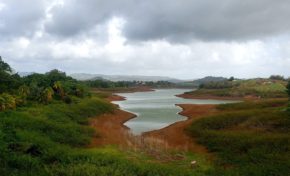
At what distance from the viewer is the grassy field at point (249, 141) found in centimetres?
1877

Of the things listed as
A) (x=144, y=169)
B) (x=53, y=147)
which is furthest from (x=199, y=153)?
(x=53, y=147)

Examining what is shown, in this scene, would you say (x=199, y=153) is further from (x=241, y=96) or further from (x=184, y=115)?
(x=241, y=96)

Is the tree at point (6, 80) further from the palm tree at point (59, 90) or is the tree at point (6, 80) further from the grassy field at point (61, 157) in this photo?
the grassy field at point (61, 157)

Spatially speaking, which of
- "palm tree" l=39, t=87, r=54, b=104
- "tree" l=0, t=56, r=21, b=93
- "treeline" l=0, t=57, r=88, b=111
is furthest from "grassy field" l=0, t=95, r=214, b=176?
"palm tree" l=39, t=87, r=54, b=104

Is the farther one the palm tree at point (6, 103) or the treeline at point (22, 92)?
the treeline at point (22, 92)

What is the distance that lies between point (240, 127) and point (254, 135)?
17.2 ft

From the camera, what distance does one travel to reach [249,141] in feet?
78.3

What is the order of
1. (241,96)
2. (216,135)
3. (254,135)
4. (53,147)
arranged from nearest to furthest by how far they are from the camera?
(53,147) < (254,135) < (216,135) < (241,96)

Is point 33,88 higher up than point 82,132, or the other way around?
point 33,88

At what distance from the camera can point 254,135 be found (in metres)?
26.1

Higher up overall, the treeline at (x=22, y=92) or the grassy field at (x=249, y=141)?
the treeline at (x=22, y=92)

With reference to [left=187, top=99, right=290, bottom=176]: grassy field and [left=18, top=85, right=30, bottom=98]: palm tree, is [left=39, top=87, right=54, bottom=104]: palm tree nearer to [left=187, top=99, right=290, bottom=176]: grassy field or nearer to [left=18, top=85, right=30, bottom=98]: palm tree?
[left=18, top=85, right=30, bottom=98]: palm tree

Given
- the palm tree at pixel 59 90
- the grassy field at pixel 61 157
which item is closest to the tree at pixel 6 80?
the palm tree at pixel 59 90

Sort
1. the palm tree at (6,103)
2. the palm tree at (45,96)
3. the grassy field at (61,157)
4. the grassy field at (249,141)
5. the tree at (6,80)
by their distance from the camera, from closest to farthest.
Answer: the grassy field at (61,157) → the grassy field at (249,141) → the palm tree at (6,103) → the tree at (6,80) → the palm tree at (45,96)
